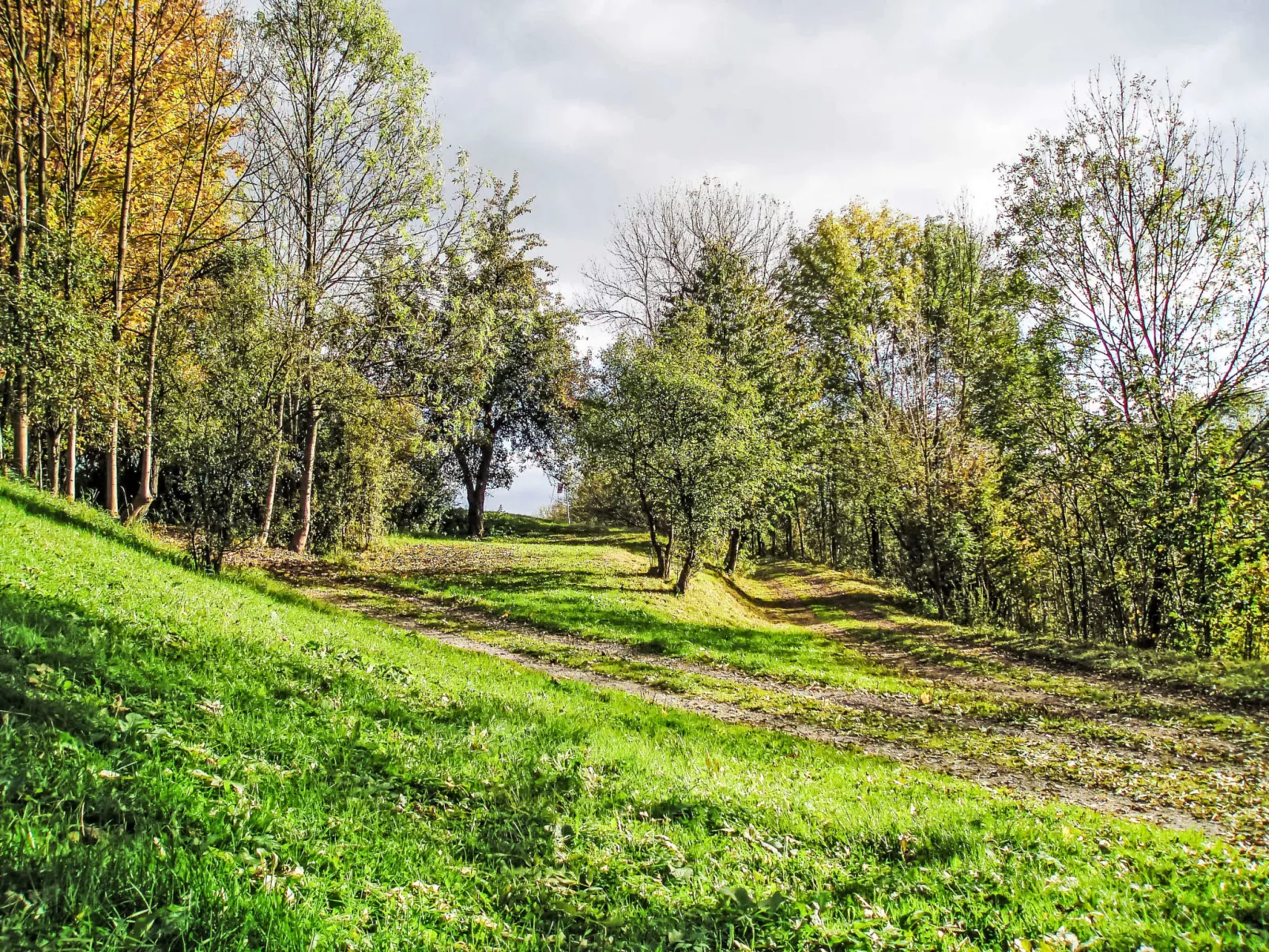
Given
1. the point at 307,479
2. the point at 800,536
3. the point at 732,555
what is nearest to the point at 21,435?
the point at 307,479

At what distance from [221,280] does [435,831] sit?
73.3 feet

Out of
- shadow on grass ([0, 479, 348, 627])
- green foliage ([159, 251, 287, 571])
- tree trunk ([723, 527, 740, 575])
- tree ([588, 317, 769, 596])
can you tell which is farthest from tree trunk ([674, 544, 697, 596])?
green foliage ([159, 251, 287, 571])

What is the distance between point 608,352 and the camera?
907 inches

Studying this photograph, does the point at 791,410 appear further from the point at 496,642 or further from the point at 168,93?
the point at 168,93

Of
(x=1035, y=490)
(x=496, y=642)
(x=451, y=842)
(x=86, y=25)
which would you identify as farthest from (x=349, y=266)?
(x=1035, y=490)

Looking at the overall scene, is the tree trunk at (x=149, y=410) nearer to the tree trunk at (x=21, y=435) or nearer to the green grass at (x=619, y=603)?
the tree trunk at (x=21, y=435)

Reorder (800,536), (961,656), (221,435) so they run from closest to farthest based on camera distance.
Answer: (221,435) < (961,656) < (800,536)

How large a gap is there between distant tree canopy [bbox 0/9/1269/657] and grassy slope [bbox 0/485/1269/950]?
33.1ft

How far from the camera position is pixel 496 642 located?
14703 millimetres

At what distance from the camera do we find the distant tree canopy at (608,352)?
15.6 meters

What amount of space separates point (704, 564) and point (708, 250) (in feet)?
54.1

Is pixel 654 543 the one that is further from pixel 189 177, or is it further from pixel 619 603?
pixel 189 177

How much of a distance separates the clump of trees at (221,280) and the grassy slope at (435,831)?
28.6 feet

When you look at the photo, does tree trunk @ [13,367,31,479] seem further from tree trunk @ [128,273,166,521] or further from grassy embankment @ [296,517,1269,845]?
grassy embankment @ [296,517,1269,845]
